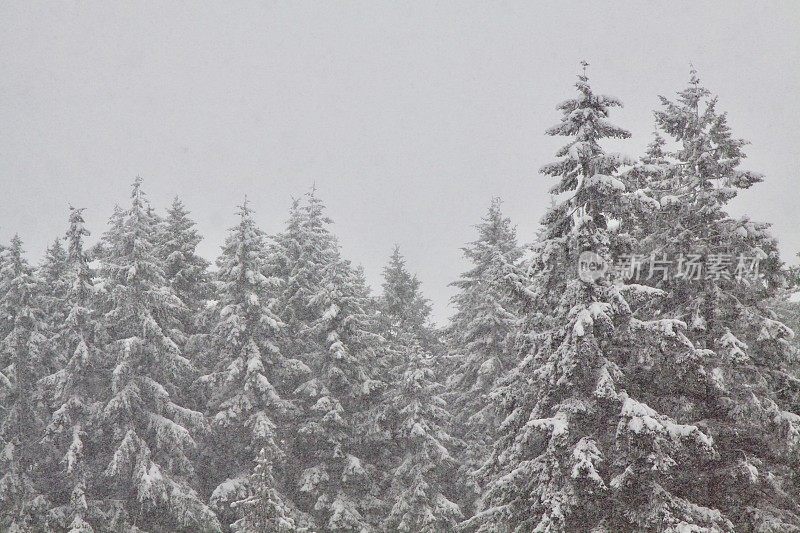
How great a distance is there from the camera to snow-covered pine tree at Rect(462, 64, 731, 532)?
1359 cm

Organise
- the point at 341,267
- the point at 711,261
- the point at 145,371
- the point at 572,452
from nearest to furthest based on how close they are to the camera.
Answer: the point at 572,452 < the point at 711,261 < the point at 145,371 < the point at 341,267

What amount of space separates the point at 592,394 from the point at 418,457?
15583 millimetres

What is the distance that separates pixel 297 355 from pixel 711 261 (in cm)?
2066

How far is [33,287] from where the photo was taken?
29.8 m

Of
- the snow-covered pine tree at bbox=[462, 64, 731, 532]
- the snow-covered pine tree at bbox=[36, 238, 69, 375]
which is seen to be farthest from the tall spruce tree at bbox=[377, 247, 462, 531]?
the snow-covered pine tree at bbox=[36, 238, 69, 375]

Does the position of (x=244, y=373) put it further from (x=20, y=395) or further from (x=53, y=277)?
(x=53, y=277)

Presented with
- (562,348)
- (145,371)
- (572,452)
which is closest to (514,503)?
(572,452)

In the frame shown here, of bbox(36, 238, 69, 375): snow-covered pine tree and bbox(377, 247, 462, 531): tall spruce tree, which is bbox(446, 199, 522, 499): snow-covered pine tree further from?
bbox(36, 238, 69, 375): snow-covered pine tree

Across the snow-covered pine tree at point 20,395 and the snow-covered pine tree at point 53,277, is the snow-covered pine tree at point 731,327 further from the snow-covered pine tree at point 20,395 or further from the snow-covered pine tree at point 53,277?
the snow-covered pine tree at point 53,277

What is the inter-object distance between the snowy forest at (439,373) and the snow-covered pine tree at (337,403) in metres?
0.14

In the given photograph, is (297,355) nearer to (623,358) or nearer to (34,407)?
(34,407)

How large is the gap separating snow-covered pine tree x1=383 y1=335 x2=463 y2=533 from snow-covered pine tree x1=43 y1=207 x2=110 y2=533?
41.8ft

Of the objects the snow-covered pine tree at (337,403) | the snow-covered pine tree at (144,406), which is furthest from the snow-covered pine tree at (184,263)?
the snow-covered pine tree at (337,403)

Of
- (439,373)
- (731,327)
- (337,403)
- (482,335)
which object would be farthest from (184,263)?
(731,327)
